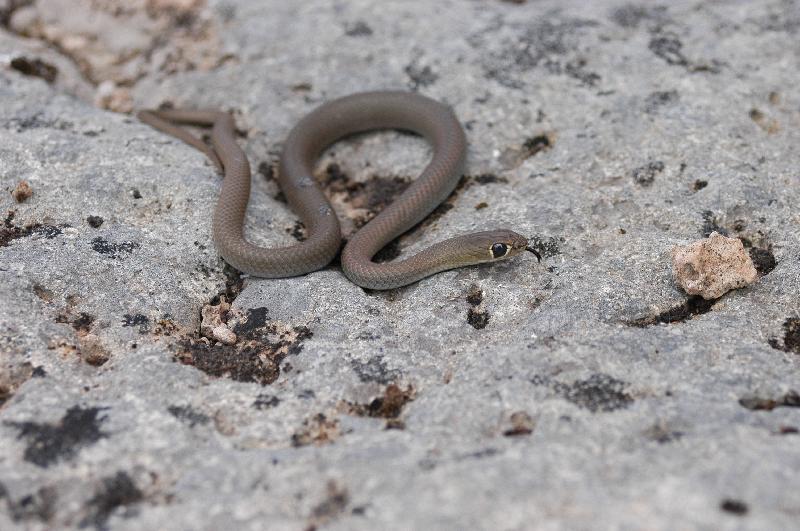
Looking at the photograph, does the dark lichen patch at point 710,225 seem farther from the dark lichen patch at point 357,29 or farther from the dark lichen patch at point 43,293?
the dark lichen patch at point 43,293

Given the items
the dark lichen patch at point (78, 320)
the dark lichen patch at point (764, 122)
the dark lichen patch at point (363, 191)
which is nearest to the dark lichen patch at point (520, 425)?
the dark lichen patch at point (78, 320)

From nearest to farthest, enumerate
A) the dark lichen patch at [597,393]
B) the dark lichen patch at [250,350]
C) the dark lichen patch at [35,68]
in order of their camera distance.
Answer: the dark lichen patch at [597,393]
the dark lichen patch at [250,350]
the dark lichen patch at [35,68]

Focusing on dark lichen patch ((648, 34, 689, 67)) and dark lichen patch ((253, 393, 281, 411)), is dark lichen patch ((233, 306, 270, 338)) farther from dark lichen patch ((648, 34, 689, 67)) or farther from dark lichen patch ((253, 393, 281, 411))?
dark lichen patch ((648, 34, 689, 67))

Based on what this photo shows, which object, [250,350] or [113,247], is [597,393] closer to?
[250,350]

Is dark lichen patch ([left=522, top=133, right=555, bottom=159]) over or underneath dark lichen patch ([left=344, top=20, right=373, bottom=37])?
underneath

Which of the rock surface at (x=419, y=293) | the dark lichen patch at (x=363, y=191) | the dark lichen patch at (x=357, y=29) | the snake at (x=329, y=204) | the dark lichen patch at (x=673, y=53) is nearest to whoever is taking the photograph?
the rock surface at (x=419, y=293)

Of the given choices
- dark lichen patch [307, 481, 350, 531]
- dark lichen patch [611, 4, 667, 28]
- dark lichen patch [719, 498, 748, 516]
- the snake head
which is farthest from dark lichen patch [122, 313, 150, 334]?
dark lichen patch [611, 4, 667, 28]

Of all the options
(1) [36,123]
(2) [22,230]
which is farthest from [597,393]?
(1) [36,123]
